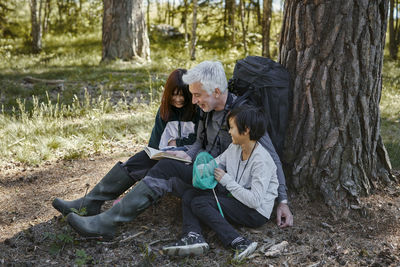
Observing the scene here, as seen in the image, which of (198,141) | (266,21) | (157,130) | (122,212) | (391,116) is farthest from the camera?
(266,21)

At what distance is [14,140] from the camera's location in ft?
18.9

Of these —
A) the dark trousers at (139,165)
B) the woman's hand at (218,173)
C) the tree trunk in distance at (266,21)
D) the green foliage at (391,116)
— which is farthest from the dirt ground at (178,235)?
the tree trunk in distance at (266,21)

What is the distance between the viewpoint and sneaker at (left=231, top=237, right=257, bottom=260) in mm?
2871

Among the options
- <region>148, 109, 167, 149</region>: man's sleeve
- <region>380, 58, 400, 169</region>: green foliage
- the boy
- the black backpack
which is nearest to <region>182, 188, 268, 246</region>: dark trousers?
the boy

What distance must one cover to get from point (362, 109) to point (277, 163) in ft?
3.07

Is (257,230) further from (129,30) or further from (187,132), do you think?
(129,30)

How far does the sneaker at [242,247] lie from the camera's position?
287cm

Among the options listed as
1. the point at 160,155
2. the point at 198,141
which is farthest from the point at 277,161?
the point at 160,155

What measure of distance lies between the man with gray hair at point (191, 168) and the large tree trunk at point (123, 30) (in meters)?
7.89

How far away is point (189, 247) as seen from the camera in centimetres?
294

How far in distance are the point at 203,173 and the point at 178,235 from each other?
2.01ft

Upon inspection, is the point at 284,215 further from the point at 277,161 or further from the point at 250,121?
the point at 250,121

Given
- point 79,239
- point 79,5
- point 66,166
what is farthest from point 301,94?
point 79,5

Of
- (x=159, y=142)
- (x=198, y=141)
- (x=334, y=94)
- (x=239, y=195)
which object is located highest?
(x=334, y=94)
